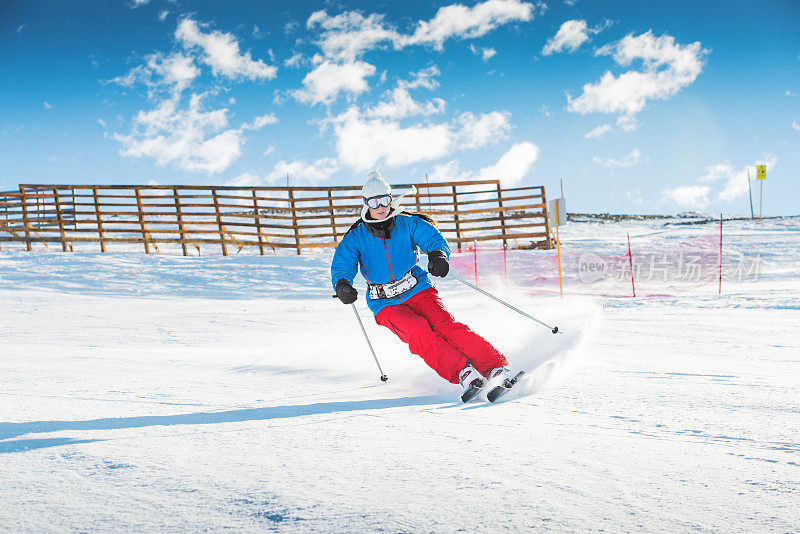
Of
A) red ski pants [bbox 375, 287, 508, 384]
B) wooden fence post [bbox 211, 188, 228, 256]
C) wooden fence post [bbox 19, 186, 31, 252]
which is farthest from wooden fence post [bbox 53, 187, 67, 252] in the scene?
red ski pants [bbox 375, 287, 508, 384]

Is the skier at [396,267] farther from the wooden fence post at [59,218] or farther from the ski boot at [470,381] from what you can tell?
the wooden fence post at [59,218]

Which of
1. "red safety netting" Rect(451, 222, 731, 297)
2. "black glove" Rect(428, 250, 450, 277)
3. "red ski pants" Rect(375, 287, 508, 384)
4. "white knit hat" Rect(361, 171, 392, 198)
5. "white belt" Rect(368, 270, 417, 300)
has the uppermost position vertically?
"white knit hat" Rect(361, 171, 392, 198)

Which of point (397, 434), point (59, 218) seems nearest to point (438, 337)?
point (397, 434)

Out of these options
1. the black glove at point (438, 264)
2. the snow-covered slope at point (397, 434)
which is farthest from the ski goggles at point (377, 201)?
the snow-covered slope at point (397, 434)

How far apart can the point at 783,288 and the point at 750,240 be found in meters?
9.85

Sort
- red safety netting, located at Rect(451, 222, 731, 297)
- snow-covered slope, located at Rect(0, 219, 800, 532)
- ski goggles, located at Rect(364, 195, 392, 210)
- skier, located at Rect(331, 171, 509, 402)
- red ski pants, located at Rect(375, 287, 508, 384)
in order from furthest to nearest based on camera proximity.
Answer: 1. red safety netting, located at Rect(451, 222, 731, 297)
2. ski goggles, located at Rect(364, 195, 392, 210)
3. skier, located at Rect(331, 171, 509, 402)
4. red ski pants, located at Rect(375, 287, 508, 384)
5. snow-covered slope, located at Rect(0, 219, 800, 532)

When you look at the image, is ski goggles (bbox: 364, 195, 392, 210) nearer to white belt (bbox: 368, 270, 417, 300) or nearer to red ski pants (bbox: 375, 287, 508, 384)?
white belt (bbox: 368, 270, 417, 300)

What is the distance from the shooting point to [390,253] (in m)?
3.69

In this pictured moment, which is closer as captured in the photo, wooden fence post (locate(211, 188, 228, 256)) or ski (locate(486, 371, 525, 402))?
ski (locate(486, 371, 525, 402))

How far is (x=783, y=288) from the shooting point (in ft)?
31.6

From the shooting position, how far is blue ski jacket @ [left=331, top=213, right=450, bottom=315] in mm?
3694

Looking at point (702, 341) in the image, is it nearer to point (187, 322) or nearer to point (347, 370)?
point (347, 370)

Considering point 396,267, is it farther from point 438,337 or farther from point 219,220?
point 219,220

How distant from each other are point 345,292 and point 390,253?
16.1 inches
